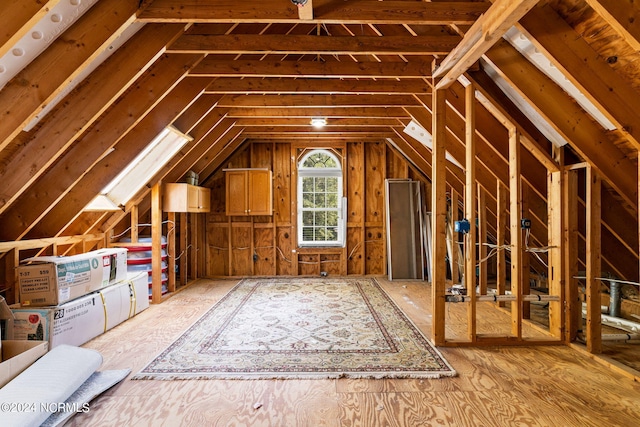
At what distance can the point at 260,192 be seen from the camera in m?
5.97

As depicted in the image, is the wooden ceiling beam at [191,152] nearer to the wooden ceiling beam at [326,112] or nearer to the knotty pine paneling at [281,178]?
the wooden ceiling beam at [326,112]

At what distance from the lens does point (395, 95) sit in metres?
4.21

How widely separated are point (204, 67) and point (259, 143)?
303 centimetres

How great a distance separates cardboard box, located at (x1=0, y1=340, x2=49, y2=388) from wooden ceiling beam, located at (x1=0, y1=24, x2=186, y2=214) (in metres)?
0.95

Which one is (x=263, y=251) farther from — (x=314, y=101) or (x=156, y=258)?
(x=314, y=101)

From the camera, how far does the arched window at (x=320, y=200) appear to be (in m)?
6.38

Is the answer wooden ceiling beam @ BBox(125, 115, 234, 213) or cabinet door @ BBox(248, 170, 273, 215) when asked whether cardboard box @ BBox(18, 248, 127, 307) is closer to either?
wooden ceiling beam @ BBox(125, 115, 234, 213)

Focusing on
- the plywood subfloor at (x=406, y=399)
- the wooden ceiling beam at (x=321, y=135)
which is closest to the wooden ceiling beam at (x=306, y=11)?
the plywood subfloor at (x=406, y=399)

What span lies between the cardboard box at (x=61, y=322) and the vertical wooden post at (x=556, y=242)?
13.8ft

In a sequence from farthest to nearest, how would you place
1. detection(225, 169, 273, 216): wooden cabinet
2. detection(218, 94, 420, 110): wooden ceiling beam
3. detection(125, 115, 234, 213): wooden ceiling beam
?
detection(225, 169, 273, 216): wooden cabinet
detection(125, 115, 234, 213): wooden ceiling beam
detection(218, 94, 420, 110): wooden ceiling beam

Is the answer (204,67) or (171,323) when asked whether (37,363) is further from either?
(204,67)

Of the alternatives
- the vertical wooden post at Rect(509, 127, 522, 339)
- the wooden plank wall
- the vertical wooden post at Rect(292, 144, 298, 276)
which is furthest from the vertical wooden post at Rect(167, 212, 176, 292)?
the vertical wooden post at Rect(509, 127, 522, 339)

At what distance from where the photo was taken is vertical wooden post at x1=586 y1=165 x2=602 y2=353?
2758 mm

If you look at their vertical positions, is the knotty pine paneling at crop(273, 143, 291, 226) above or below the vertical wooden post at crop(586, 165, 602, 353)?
above
